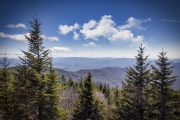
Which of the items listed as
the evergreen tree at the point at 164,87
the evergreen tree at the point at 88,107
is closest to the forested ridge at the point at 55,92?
the evergreen tree at the point at 164,87

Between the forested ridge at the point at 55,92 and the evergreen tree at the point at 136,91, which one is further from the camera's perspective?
the evergreen tree at the point at 136,91

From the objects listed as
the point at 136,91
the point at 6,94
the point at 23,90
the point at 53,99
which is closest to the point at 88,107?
the point at 53,99

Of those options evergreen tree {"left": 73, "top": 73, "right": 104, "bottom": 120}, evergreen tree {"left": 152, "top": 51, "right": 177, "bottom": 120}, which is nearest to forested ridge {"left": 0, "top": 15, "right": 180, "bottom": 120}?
evergreen tree {"left": 152, "top": 51, "right": 177, "bottom": 120}

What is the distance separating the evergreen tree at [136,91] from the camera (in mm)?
12702

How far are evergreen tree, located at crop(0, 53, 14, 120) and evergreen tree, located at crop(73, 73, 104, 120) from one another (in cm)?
766

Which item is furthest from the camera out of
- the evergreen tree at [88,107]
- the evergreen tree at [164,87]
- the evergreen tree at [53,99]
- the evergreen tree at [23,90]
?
the evergreen tree at [88,107]

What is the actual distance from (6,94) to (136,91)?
1465cm

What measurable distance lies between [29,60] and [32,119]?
19.8 feet

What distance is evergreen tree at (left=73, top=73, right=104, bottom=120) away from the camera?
16.5 metres

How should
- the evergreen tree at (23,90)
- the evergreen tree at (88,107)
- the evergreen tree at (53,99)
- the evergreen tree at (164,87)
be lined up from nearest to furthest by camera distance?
the evergreen tree at (23,90)
the evergreen tree at (164,87)
the evergreen tree at (53,99)
the evergreen tree at (88,107)

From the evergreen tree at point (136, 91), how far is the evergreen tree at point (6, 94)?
11.4 metres

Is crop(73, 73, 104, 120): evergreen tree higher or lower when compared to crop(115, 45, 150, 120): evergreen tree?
lower

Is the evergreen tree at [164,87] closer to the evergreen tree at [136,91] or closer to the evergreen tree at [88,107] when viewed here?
the evergreen tree at [136,91]

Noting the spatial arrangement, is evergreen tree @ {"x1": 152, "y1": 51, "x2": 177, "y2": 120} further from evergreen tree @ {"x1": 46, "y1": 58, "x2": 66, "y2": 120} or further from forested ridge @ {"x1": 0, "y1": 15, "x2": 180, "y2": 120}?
evergreen tree @ {"x1": 46, "y1": 58, "x2": 66, "y2": 120}
